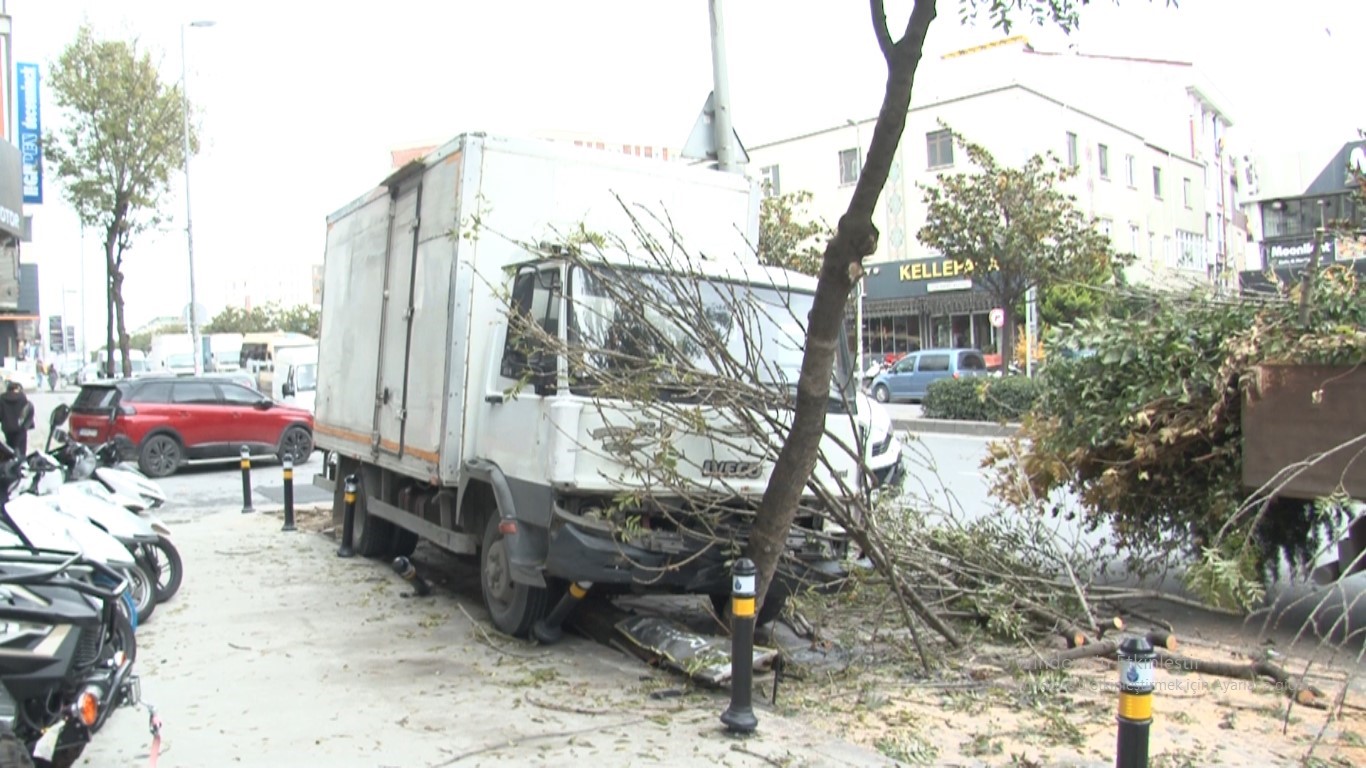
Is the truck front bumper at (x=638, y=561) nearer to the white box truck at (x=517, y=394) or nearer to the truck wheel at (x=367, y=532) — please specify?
the white box truck at (x=517, y=394)

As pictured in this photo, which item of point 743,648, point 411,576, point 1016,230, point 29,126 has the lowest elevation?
point 411,576

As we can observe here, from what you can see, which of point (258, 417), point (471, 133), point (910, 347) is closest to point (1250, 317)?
point (471, 133)

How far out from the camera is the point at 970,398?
2266cm

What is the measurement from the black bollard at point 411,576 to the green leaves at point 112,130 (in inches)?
960

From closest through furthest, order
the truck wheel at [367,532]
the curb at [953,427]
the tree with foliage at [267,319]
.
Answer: the truck wheel at [367,532] → the curb at [953,427] → the tree with foliage at [267,319]

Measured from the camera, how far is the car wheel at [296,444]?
1923 centimetres

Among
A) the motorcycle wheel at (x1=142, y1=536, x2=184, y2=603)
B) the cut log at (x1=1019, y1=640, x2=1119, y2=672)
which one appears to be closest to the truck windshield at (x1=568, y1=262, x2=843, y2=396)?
the cut log at (x1=1019, y1=640, x2=1119, y2=672)

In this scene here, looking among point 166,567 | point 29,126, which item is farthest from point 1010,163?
point 166,567

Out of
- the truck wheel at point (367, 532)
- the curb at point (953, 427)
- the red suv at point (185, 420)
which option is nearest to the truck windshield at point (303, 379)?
the red suv at point (185, 420)

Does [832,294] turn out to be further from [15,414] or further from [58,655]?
[15,414]

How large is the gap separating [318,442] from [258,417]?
8.58 metres

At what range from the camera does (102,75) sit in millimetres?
27516

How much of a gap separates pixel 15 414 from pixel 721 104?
12184mm

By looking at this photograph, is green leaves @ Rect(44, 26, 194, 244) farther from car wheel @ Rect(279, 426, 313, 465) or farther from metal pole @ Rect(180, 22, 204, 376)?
car wheel @ Rect(279, 426, 313, 465)
